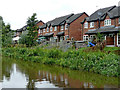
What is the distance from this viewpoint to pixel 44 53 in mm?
20219

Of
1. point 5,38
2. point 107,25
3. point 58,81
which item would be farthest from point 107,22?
point 58,81

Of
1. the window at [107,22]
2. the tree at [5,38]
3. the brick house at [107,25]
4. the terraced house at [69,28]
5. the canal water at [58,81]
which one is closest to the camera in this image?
the canal water at [58,81]

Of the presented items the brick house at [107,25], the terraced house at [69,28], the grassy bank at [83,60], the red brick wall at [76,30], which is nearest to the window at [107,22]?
the brick house at [107,25]

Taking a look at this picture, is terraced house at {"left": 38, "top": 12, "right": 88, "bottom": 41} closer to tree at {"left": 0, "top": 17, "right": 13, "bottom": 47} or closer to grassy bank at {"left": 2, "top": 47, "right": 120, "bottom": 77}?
tree at {"left": 0, "top": 17, "right": 13, "bottom": 47}

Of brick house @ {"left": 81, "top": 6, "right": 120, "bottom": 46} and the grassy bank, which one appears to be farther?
brick house @ {"left": 81, "top": 6, "right": 120, "bottom": 46}

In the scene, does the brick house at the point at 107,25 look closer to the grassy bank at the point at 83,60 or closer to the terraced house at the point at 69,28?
the terraced house at the point at 69,28

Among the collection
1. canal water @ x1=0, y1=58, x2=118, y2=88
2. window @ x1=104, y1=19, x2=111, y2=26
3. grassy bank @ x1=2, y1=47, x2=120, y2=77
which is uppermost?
window @ x1=104, y1=19, x2=111, y2=26

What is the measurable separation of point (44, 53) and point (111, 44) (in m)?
12.8

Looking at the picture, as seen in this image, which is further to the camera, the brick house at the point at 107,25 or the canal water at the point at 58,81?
the brick house at the point at 107,25

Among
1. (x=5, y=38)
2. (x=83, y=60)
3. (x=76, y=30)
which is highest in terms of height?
(x=76, y=30)

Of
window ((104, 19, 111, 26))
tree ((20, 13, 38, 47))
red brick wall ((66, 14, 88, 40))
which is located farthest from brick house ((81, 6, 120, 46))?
tree ((20, 13, 38, 47))

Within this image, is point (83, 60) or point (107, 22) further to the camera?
point (107, 22)

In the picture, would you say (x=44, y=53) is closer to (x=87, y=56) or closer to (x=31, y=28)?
(x=87, y=56)

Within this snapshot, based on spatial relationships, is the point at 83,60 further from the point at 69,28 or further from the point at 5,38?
the point at 5,38
